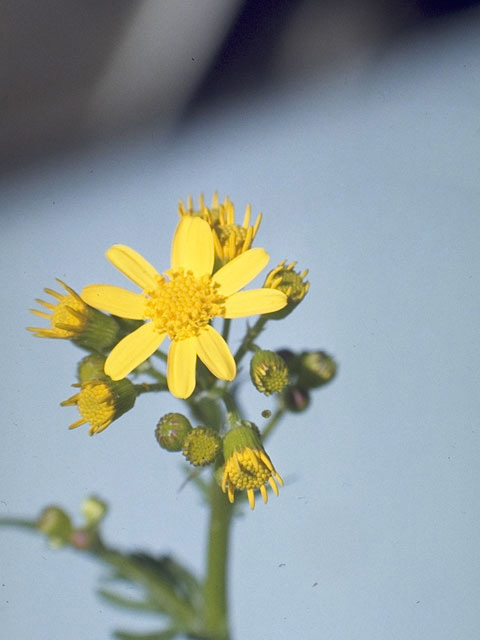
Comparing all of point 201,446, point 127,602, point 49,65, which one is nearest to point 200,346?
point 201,446

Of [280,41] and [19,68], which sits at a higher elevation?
[280,41]

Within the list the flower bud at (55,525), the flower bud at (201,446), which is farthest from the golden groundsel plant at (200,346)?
the flower bud at (55,525)

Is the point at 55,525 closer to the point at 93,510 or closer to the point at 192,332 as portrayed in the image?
the point at 93,510

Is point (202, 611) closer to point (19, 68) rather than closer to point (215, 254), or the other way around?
point (215, 254)

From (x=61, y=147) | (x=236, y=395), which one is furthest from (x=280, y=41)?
(x=236, y=395)

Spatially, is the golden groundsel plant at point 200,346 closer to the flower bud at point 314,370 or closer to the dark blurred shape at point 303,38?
the flower bud at point 314,370

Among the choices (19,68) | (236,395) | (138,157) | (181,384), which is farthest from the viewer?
(138,157)
